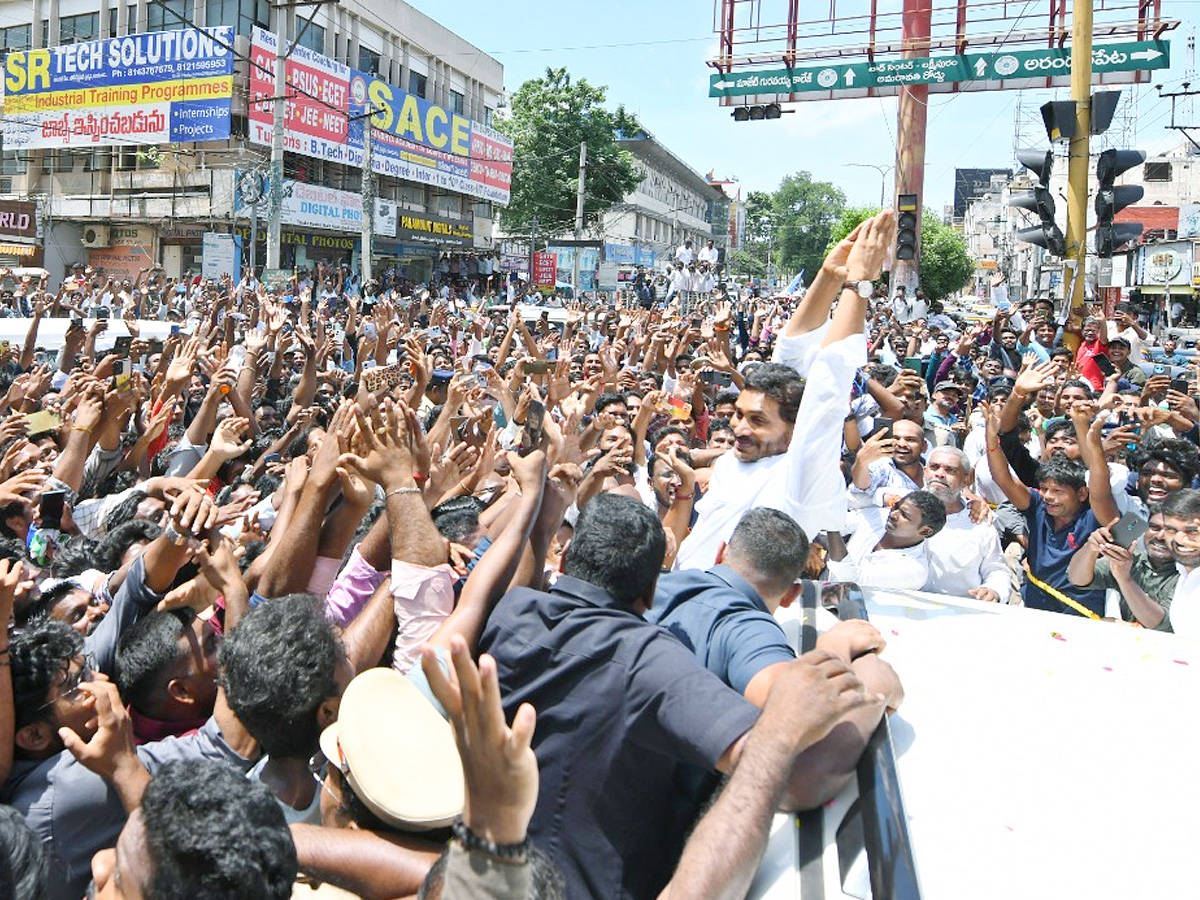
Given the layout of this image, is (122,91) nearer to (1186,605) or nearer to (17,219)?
(17,219)

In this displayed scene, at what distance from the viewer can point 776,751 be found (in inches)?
62.0

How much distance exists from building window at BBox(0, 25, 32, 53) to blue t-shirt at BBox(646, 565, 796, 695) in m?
42.7

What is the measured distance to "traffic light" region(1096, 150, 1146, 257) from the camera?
9.10 metres

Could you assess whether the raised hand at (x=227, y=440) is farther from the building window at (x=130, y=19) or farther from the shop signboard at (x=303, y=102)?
the building window at (x=130, y=19)

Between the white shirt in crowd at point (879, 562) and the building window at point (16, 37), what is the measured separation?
41577 mm

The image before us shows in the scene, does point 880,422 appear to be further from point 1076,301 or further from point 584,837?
point 584,837

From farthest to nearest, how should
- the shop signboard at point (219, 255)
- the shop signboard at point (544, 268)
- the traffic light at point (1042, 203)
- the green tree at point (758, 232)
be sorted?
the green tree at point (758, 232) < the shop signboard at point (544, 268) < the shop signboard at point (219, 255) < the traffic light at point (1042, 203)

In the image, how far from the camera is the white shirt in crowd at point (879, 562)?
3.97 metres

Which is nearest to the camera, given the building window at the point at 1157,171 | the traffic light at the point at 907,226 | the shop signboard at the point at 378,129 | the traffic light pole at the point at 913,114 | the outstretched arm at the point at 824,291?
the outstretched arm at the point at 824,291

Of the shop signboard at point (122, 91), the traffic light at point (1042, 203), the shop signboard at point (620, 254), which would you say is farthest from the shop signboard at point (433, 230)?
the traffic light at point (1042, 203)

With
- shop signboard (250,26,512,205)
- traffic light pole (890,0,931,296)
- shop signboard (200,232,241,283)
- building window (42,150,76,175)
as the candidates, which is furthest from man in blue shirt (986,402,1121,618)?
building window (42,150,76,175)

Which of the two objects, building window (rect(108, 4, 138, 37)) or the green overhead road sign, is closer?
the green overhead road sign

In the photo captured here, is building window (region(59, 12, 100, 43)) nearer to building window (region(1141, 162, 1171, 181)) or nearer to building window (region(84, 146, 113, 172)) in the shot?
building window (region(84, 146, 113, 172))

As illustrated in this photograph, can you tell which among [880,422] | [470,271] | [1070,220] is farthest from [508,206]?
[880,422]
